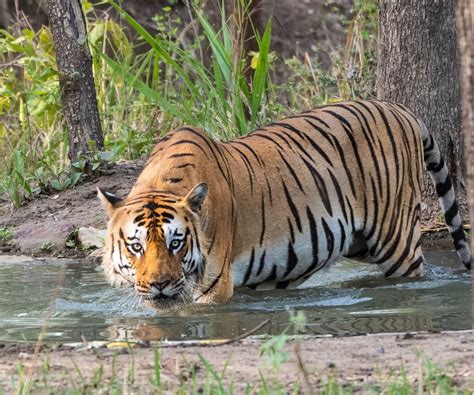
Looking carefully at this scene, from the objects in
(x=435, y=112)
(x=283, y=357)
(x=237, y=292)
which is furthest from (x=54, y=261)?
(x=283, y=357)

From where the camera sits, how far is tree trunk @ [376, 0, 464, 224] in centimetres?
865

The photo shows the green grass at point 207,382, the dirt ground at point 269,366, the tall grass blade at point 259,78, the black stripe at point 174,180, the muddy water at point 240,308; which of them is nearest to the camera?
the green grass at point 207,382

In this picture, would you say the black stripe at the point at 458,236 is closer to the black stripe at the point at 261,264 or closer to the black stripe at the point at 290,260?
the black stripe at the point at 290,260

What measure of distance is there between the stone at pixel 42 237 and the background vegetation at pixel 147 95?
1.91 feet

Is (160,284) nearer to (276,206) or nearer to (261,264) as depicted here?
(261,264)

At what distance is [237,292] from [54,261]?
2.00 m

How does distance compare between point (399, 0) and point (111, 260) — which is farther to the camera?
point (399, 0)

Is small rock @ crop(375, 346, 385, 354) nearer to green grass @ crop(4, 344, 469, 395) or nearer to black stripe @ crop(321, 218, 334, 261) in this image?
green grass @ crop(4, 344, 469, 395)

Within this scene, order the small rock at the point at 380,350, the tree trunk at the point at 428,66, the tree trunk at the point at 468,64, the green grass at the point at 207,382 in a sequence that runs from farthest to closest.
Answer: the tree trunk at the point at 428,66 → the small rock at the point at 380,350 → the green grass at the point at 207,382 → the tree trunk at the point at 468,64

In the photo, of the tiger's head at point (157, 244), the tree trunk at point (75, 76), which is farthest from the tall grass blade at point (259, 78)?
the tiger's head at point (157, 244)

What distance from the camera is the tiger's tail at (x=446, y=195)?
25.1 ft

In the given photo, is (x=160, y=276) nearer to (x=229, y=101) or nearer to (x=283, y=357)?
(x=283, y=357)

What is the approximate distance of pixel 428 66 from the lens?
343 inches

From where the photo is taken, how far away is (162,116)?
35.6 feet
